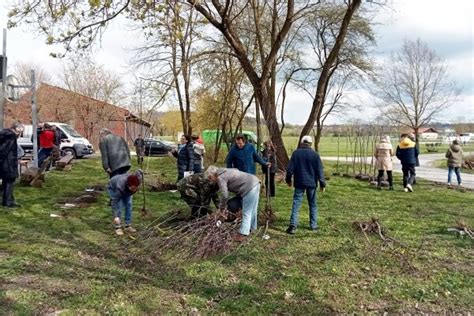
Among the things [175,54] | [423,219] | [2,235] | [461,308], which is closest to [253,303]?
[461,308]

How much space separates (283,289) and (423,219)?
497cm

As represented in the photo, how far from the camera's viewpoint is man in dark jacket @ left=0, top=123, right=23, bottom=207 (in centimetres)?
866

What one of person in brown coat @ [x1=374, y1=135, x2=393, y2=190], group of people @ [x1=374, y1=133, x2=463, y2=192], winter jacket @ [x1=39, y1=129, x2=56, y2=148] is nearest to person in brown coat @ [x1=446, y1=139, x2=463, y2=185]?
group of people @ [x1=374, y1=133, x2=463, y2=192]

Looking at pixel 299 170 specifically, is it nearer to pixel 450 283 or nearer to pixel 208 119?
pixel 450 283

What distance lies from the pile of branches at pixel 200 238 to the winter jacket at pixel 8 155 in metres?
3.74

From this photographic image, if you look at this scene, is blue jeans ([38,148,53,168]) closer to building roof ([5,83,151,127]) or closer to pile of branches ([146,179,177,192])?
pile of branches ([146,179,177,192])

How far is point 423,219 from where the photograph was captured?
863 centimetres


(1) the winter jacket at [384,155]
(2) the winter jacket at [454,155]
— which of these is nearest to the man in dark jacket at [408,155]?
(1) the winter jacket at [384,155]

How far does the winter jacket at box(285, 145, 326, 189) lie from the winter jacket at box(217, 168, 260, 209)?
1.08 m

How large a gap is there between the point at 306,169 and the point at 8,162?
5.80 meters

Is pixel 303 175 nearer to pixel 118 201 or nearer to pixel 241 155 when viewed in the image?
pixel 241 155

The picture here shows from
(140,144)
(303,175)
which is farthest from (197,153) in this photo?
(303,175)

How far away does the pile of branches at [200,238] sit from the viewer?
5.94 meters

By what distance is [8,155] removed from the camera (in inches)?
344
